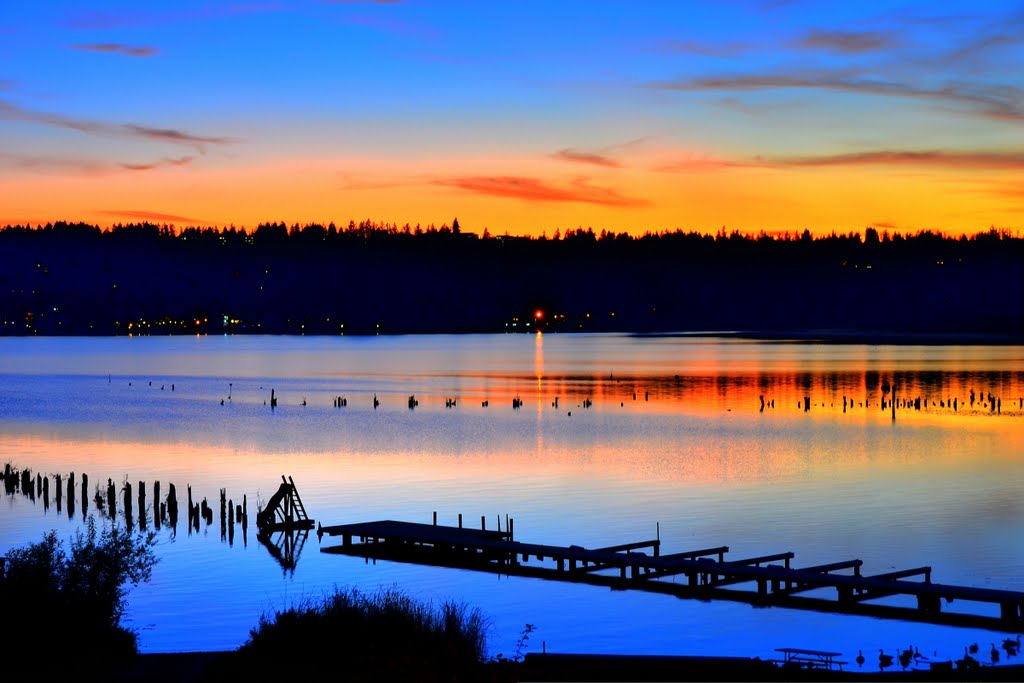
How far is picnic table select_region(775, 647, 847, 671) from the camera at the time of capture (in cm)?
2542

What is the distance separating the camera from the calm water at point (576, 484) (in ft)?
108

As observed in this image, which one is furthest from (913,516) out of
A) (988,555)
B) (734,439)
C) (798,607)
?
(734,439)

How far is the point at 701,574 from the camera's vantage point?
3512 centimetres

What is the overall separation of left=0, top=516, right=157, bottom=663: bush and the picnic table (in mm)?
12914

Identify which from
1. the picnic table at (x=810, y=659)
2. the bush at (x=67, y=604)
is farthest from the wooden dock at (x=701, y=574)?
the bush at (x=67, y=604)

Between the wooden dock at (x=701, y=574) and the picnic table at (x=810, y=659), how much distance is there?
3.49 m

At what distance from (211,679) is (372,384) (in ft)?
445

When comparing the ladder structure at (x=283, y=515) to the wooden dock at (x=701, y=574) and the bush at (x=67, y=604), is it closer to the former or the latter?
the wooden dock at (x=701, y=574)

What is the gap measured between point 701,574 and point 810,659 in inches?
322

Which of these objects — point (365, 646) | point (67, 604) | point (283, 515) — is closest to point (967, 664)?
point (365, 646)

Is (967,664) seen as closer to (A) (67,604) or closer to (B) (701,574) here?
(B) (701,574)

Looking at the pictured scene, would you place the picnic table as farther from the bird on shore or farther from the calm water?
the bird on shore

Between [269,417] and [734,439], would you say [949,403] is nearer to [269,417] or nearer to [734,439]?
[734,439]

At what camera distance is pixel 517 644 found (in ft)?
101
